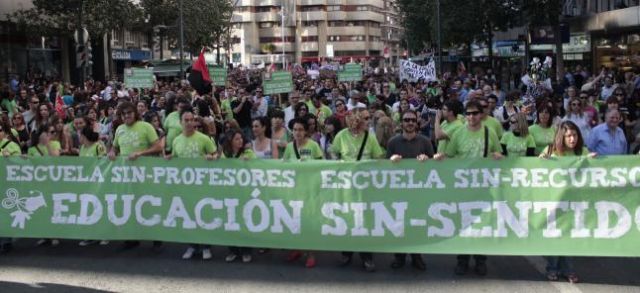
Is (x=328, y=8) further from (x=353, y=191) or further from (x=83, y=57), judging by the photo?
(x=353, y=191)

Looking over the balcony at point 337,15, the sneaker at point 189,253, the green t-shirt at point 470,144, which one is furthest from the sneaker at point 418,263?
the balcony at point 337,15

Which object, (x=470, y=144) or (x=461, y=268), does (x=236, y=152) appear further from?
(x=461, y=268)

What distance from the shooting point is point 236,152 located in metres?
7.51

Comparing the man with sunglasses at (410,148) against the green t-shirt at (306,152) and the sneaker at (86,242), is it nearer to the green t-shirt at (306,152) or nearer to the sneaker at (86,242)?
the green t-shirt at (306,152)

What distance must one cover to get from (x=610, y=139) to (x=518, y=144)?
1.16 metres

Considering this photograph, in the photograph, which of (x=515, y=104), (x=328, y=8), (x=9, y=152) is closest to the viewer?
(x=9, y=152)

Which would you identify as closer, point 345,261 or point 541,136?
point 345,261

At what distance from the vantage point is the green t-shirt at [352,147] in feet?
24.2

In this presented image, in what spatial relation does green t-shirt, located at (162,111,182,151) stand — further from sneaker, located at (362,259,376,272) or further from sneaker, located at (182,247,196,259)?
sneaker, located at (362,259,376,272)

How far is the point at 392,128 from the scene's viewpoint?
890cm

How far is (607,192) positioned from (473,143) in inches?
51.3

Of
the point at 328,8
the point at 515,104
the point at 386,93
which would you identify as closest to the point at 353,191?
the point at 515,104

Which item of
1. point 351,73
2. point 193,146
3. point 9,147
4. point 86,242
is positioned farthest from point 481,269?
point 351,73

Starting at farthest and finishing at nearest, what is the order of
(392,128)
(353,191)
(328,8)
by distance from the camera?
(328,8), (392,128), (353,191)
